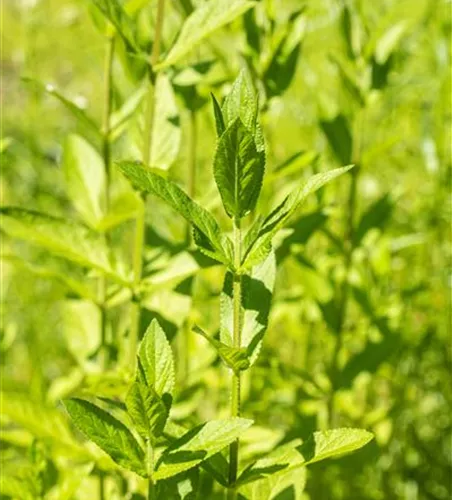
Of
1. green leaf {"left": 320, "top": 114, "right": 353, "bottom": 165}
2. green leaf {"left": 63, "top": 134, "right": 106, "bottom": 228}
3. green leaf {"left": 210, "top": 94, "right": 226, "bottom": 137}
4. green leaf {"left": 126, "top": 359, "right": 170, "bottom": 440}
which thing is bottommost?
green leaf {"left": 126, "top": 359, "right": 170, "bottom": 440}

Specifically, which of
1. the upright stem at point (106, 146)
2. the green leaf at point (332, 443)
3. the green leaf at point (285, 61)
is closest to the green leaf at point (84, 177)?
the upright stem at point (106, 146)

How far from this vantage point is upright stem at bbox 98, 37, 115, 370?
0.99 metres

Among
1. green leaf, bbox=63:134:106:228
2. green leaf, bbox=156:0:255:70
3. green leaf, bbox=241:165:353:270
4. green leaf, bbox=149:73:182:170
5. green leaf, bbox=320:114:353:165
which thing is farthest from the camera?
green leaf, bbox=320:114:353:165

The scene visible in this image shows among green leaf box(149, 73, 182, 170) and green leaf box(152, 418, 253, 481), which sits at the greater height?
green leaf box(149, 73, 182, 170)

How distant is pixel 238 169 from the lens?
0.60 meters

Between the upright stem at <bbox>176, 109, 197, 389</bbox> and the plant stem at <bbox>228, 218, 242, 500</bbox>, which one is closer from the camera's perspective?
the plant stem at <bbox>228, 218, 242, 500</bbox>

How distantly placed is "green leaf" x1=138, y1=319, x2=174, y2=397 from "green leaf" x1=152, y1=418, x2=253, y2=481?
0.04 meters

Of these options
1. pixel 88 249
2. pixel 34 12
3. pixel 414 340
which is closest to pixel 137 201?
pixel 88 249

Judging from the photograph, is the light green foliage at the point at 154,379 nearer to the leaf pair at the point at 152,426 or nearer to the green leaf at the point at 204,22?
the leaf pair at the point at 152,426

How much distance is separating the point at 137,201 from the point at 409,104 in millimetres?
994

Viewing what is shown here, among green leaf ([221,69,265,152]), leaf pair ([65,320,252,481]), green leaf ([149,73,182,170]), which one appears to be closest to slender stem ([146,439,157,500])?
leaf pair ([65,320,252,481])

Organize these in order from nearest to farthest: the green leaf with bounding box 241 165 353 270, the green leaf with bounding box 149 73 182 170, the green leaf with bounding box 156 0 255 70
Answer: the green leaf with bounding box 241 165 353 270 → the green leaf with bounding box 156 0 255 70 → the green leaf with bounding box 149 73 182 170

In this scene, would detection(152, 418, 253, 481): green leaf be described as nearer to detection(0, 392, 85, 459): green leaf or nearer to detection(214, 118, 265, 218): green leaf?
detection(214, 118, 265, 218): green leaf

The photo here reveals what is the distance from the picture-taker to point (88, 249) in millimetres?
901
